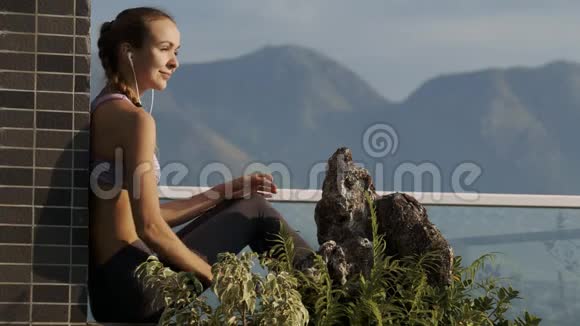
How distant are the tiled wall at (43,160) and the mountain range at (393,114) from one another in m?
29.6

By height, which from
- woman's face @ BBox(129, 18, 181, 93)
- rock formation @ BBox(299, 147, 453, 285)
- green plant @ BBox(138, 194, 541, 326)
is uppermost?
woman's face @ BBox(129, 18, 181, 93)

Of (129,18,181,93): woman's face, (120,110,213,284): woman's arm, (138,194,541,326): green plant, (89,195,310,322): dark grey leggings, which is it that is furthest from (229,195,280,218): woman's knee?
(129,18,181,93): woman's face

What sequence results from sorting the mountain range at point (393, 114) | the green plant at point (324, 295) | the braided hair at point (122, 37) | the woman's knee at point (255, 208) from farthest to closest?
the mountain range at point (393, 114) → the woman's knee at point (255, 208) → the braided hair at point (122, 37) → the green plant at point (324, 295)

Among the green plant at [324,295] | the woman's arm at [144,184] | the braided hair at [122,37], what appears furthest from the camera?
the braided hair at [122,37]

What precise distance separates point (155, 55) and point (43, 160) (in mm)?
607

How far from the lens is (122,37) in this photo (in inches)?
150

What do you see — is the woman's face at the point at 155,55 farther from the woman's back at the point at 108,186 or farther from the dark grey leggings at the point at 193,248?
the dark grey leggings at the point at 193,248

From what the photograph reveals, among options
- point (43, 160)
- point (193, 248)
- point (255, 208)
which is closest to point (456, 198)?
point (255, 208)

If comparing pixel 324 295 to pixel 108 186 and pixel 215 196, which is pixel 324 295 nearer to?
pixel 215 196

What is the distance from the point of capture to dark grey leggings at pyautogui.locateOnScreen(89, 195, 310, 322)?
3623 mm

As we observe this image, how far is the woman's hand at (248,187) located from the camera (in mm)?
3928

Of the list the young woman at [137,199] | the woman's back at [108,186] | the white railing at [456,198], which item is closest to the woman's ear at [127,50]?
the young woman at [137,199]

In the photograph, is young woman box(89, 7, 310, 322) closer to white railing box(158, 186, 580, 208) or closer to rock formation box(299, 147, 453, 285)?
rock formation box(299, 147, 453, 285)

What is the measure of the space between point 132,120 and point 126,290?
2.00 ft
